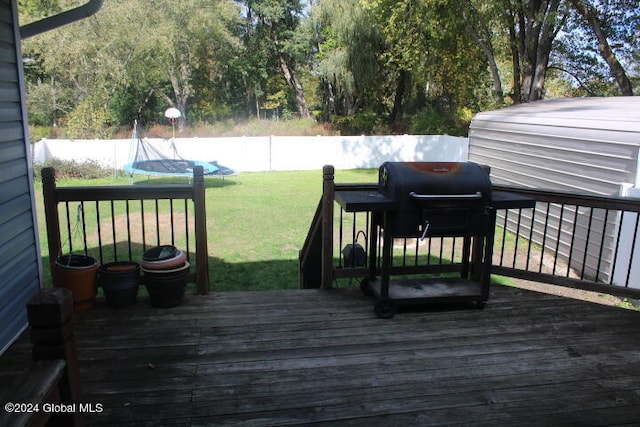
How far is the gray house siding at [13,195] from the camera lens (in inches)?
123

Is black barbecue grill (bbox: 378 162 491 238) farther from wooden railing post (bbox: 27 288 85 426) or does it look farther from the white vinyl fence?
Result: the white vinyl fence

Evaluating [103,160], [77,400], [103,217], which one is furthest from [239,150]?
[77,400]

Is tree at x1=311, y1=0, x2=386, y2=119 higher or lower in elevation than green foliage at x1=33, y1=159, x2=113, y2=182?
higher

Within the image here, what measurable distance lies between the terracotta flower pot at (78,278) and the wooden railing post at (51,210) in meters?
0.13

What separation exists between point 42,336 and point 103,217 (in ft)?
29.0

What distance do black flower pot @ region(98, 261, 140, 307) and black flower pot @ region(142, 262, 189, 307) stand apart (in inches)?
4.5

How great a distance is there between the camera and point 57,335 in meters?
1.50

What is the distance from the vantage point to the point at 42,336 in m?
1.50

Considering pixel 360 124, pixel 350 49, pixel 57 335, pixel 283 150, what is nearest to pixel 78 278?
pixel 57 335

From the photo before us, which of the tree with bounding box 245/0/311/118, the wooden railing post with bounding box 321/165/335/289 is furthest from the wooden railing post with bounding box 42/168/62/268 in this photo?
the tree with bounding box 245/0/311/118

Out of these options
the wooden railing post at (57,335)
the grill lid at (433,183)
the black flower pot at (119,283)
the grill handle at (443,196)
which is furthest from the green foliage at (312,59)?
the wooden railing post at (57,335)

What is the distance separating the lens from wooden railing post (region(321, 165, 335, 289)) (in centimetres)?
394

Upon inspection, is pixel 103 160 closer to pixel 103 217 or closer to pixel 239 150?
pixel 239 150

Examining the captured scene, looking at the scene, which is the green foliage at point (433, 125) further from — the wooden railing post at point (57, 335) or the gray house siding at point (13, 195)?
the wooden railing post at point (57, 335)
